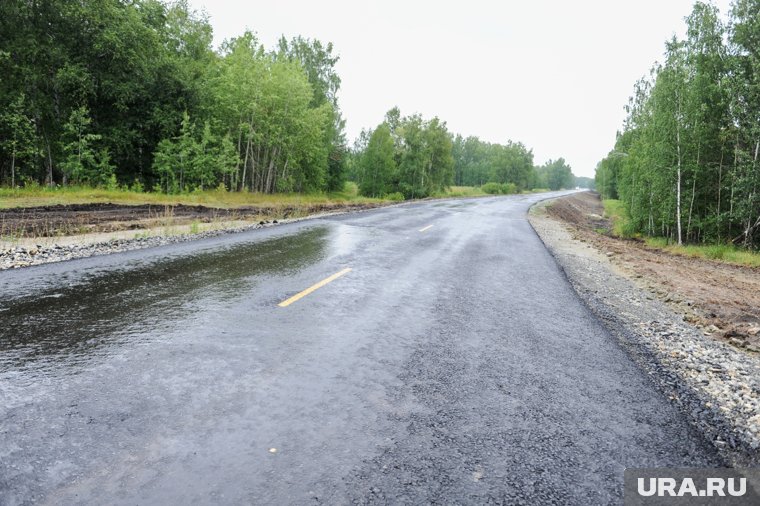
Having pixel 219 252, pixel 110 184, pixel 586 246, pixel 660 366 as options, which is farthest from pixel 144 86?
pixel 660 366

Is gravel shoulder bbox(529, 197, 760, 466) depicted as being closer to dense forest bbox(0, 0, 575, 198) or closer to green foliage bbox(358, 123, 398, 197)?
dense forest bbox(0, 0, 575, 198)

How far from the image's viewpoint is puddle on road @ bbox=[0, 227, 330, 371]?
4164mm

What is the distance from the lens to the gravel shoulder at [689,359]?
326cm

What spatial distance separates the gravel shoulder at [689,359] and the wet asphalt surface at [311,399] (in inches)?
9.0

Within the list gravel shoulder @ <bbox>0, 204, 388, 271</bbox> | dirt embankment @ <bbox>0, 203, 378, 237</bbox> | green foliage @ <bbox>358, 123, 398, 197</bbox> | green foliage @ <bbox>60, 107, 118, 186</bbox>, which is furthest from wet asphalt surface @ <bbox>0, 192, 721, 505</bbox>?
green foliage @ <bbox>358, 123, 398, 197</bbox>

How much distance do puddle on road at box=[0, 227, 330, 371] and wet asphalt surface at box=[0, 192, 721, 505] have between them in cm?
4

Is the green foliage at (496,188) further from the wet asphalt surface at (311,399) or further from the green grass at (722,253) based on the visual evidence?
the wet asphalt surface at (311,399)

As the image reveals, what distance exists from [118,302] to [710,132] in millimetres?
27738

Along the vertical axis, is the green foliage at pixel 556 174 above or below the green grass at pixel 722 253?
above

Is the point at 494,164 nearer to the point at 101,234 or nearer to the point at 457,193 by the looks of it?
the point at 457,193

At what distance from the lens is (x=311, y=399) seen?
3332mm

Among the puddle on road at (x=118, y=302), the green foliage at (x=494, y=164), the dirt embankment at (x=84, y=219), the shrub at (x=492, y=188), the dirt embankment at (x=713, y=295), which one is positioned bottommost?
the dirt embankment at (x=713, y=295)

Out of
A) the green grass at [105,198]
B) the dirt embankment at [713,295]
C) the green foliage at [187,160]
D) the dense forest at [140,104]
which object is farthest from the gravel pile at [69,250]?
the green foliage at [187,160]

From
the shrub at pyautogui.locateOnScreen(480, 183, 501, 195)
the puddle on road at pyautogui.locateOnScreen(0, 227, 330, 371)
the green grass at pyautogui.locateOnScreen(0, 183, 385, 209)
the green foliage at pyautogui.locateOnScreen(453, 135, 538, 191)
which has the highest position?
the green foliage at pyautogui.locateOnScreen(453, 135, 538, 191)
